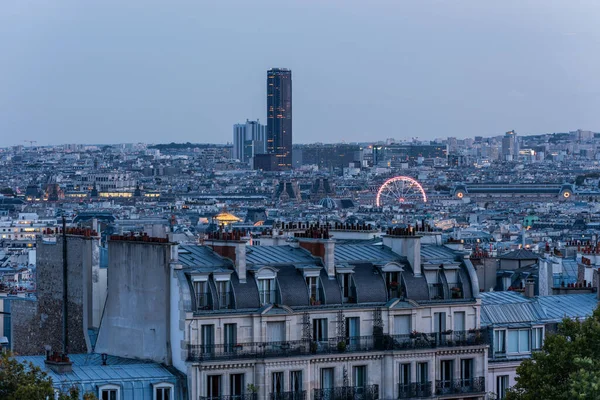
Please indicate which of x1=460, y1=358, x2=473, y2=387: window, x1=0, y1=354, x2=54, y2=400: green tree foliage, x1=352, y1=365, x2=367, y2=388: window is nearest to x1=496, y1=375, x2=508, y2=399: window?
x1=460, y1=358, x2=473, y2=387: window

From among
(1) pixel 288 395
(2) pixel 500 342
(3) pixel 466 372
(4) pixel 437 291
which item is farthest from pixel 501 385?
(1) pixel 288 395

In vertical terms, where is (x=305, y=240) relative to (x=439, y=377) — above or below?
above

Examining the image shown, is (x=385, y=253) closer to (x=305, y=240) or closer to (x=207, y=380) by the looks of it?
(x=305, y=240)

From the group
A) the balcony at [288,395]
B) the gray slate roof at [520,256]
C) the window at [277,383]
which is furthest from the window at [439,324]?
the gray slate roof at [520,256]

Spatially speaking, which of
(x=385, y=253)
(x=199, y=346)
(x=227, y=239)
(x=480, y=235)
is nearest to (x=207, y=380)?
(x=199, y=346)

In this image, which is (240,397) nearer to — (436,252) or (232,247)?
(232,247)

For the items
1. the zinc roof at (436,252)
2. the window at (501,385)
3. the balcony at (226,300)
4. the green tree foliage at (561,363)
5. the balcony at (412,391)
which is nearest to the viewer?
the green tree foliage at (561,363)

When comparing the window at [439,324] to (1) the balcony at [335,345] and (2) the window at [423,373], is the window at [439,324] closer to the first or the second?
(1) the balcony at [335,345]
